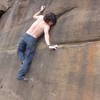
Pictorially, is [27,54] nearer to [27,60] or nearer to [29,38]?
[27,60]

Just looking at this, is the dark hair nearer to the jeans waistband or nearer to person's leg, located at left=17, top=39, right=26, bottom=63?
the jeans waistband

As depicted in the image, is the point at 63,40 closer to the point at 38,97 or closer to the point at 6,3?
the point at 38,97

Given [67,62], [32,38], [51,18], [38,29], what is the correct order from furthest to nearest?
[32,38], [38,29], [51,18], [67,62]

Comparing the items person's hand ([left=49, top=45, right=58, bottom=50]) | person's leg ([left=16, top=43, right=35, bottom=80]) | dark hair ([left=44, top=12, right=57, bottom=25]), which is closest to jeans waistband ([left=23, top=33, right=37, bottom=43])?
person's leg ([left=16, top=43, right=35, bottom=80])

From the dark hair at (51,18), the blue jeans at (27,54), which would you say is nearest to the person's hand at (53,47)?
the dark hair at (51,18)

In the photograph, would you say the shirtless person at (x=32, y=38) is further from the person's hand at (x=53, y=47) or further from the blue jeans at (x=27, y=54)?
the person's hand at (x=53, y=47)

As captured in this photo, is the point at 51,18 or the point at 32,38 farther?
the point at 32,38

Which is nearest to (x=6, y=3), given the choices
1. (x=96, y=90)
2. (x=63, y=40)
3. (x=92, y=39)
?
(x=63, y=40)

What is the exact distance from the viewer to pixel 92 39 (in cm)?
568

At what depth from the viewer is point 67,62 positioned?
595 cm

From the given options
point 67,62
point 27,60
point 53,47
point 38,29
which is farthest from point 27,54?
point 67,62

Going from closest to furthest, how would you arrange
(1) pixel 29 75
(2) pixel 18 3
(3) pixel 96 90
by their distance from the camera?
(3) pixel 96 90 → (1) pixel 29 75 → (2) pixel 18 3

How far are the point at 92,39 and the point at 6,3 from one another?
18.3ft

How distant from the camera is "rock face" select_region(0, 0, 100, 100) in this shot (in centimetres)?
548
